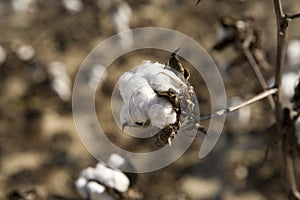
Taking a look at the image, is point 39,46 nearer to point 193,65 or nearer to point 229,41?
point 193,65

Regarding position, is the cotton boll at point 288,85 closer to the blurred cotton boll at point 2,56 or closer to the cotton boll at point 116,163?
the cotton boll at point 116,163

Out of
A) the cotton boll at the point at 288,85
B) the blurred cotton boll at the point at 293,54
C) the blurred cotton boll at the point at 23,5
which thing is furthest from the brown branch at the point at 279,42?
the blurred cotton boll at the point at 23,5

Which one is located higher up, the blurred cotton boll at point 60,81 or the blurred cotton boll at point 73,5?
the blurred cotton boll at point 73,5

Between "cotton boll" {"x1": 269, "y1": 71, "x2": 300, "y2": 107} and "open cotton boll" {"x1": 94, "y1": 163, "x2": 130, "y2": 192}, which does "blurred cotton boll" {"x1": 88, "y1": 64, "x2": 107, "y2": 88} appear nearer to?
"cotton boll" {"x1": 269, "y1": 71, "x2": 300, "y2": 107}

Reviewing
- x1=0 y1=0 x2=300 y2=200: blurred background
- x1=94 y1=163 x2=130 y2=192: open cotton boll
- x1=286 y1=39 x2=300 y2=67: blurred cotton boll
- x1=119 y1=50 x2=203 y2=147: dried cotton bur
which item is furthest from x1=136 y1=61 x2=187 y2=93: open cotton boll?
x1=286 y1=39 x2=300 y2=67: blurred cotton boll

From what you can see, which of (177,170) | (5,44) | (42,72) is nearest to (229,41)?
(177,170)

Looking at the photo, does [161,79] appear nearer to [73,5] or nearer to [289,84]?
[289,84]

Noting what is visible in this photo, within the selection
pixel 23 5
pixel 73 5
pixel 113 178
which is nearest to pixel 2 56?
pixel 23 5
